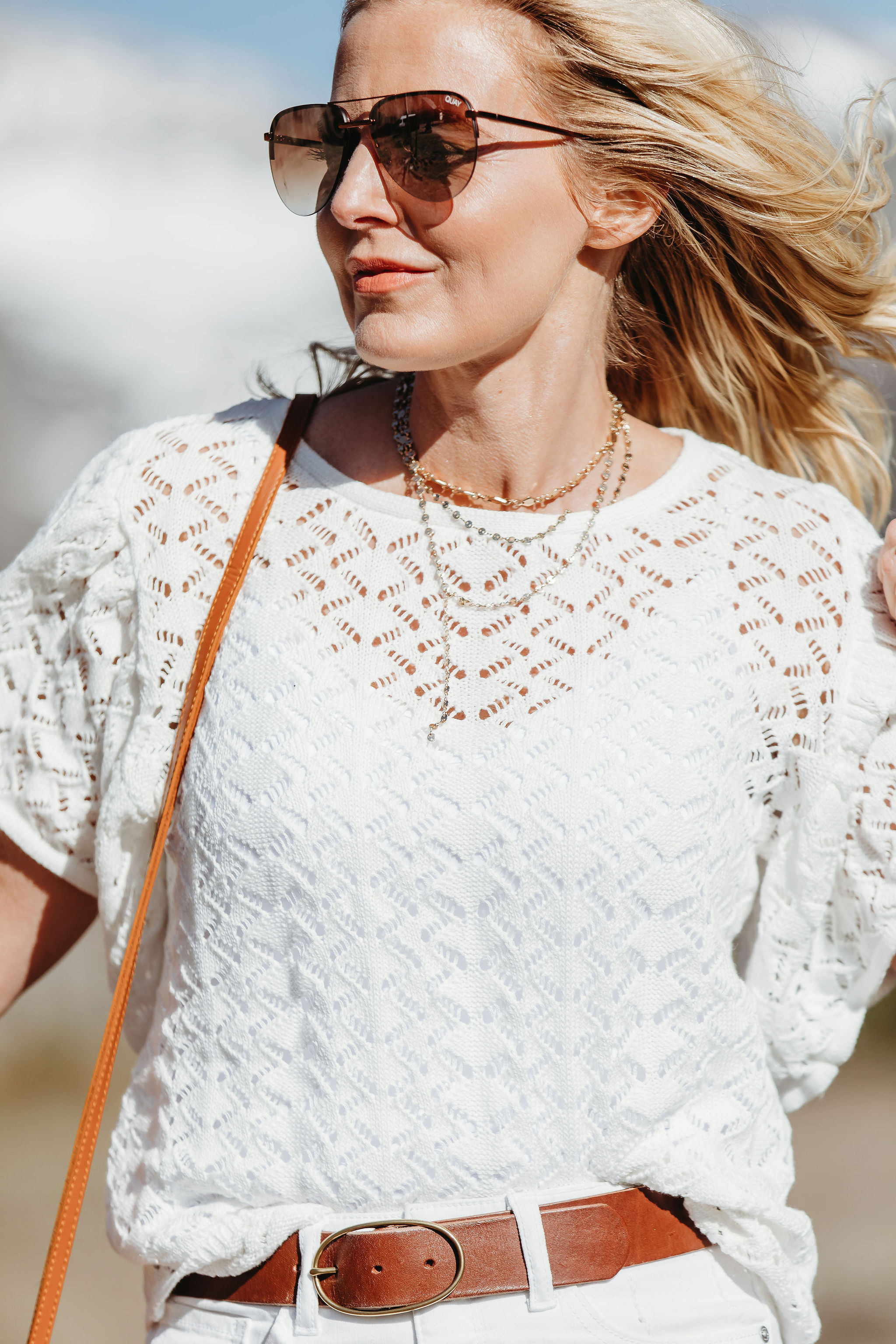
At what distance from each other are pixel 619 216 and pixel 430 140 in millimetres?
342

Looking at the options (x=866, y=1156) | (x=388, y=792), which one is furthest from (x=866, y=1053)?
(x=388, y=792)

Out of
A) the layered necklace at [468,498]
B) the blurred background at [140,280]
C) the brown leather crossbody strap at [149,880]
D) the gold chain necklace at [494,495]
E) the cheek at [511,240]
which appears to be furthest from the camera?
the blurred background at [140,280]

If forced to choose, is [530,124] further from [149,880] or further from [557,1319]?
[557,1319]

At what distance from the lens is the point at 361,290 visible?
1.54 m

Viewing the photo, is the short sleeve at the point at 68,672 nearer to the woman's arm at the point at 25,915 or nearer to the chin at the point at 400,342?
the woman's arm at the point at 25,915

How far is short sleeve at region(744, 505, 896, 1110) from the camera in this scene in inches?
65.7

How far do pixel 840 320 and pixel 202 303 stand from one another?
3.00 meters

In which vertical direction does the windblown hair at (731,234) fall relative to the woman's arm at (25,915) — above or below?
above

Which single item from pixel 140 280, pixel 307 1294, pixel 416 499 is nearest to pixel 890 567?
pixel 416 499

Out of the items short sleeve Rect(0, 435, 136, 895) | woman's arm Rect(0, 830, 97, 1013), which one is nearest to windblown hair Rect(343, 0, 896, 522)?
short sleeve Rect(0, 435, 136, 895)

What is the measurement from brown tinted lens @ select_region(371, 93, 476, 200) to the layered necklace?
0.37 metres

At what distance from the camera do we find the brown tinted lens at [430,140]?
4.85ft

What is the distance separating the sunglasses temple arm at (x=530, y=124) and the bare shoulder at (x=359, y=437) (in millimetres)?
440

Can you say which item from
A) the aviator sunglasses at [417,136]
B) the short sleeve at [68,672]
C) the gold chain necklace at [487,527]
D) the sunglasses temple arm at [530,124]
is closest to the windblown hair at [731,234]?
the sunglasses temple arm at [530,124]
